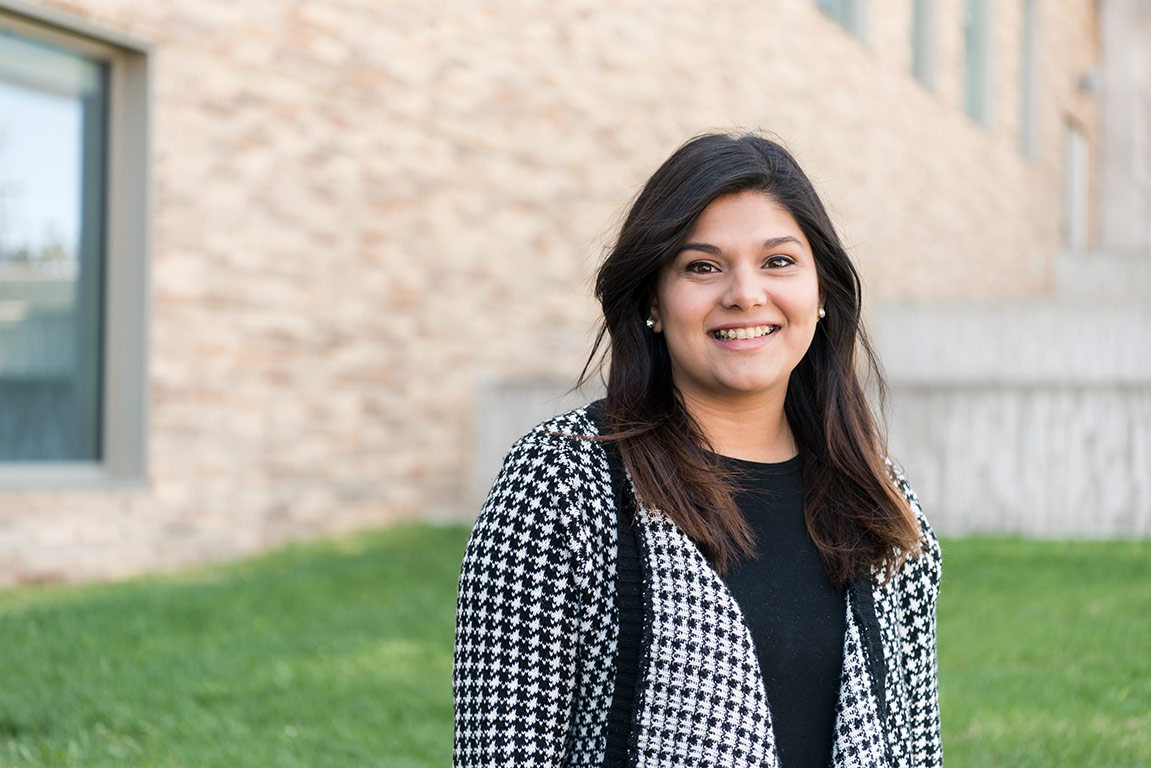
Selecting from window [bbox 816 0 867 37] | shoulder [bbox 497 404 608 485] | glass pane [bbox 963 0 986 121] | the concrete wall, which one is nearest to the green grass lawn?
the concrete wall

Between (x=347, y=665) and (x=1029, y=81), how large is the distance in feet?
70.0

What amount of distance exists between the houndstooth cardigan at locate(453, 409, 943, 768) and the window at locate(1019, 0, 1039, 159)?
23448mm

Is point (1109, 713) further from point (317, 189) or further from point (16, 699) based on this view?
point (317, 189)

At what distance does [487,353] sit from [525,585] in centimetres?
904

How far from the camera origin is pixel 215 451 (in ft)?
27.9

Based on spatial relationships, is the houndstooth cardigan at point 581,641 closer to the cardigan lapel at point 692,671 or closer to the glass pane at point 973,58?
the cardigan lapel at point 692,671

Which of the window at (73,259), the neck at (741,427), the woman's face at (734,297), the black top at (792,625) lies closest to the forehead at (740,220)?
the woman's face at (734,297)

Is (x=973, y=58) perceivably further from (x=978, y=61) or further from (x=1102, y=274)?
(x=1102, y=274)

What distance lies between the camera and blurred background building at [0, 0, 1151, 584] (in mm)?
7906

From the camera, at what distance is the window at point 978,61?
68.2 ft

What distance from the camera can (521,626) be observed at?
6.26 feet

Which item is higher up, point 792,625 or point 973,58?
point 973,58

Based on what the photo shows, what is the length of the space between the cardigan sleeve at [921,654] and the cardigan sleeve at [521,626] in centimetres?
73

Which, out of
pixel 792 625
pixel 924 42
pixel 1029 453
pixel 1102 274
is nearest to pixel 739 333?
pixel 792 625
